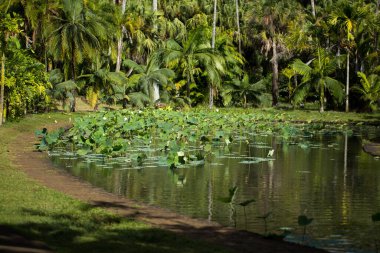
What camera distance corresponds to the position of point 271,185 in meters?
17.1

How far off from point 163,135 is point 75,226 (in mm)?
17891

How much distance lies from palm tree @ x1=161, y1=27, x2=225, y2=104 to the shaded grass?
38.5m

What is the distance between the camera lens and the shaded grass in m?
9.38

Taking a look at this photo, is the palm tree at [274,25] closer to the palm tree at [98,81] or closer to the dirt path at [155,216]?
the palm tree at [98,81]

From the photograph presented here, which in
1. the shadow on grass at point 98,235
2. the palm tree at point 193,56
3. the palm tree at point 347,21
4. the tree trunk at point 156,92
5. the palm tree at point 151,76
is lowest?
the shadow on grass at point 98,235

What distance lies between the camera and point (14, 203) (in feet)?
40.1

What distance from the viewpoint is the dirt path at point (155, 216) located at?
33.2 ft

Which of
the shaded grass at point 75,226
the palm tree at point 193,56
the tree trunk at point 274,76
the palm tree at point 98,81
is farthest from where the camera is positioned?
the tree trunk at point 274,76

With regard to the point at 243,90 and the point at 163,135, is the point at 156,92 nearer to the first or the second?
the point at 243,90

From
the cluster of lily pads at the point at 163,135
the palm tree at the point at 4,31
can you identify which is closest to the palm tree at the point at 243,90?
the cluster of lily pads at the point at 163,135

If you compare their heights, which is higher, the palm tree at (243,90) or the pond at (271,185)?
the palm tree at (243,90)

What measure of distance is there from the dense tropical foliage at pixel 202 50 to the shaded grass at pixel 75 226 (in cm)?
2272

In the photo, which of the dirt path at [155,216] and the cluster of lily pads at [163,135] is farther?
the cluster of lily pads at [163,135]

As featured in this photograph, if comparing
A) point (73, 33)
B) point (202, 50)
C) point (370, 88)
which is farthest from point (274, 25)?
point (73, 33)
